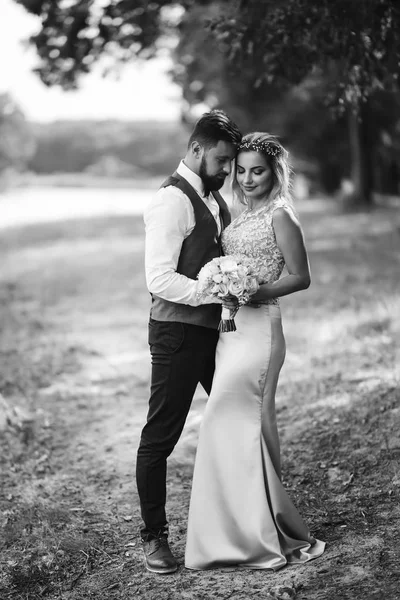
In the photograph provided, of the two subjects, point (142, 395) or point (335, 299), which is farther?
point (335, 299)

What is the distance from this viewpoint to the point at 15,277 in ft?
54.4

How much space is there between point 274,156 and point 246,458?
160 centimetres

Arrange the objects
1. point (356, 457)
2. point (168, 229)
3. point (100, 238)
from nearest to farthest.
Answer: point (168, 229) → point (356, 457) → point (100, 238)

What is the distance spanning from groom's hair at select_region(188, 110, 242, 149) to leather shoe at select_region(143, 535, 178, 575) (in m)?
2.13

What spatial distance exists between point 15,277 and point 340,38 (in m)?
11.6

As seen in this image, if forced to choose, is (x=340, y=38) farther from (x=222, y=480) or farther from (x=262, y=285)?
(x=222, y=480)

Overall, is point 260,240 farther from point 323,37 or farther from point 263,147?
point 323,37

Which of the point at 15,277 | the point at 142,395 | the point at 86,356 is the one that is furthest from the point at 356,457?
the point at 15,277

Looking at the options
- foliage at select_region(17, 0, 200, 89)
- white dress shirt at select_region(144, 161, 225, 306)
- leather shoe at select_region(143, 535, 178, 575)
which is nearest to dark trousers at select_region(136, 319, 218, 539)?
leather shoe at select_region(143, 535, 178, 575)

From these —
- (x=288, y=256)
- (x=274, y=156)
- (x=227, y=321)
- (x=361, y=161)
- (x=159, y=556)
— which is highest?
(x=361, y=161)

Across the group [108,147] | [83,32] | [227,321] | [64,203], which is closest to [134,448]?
[227,321]

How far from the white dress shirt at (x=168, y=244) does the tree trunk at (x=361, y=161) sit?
21885 millimetres

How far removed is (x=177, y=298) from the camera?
4.14 meters

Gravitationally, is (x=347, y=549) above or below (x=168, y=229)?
below
